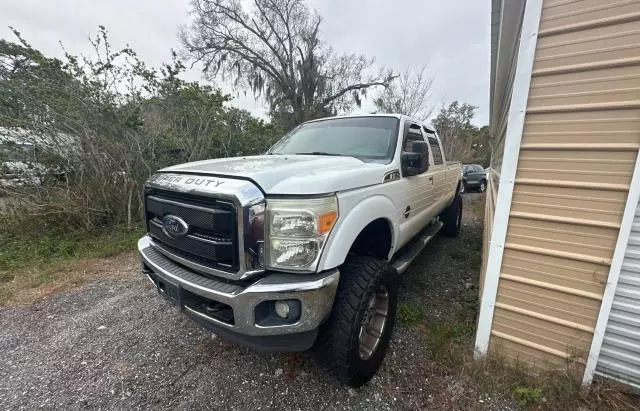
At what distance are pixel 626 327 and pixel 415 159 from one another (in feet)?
5.76

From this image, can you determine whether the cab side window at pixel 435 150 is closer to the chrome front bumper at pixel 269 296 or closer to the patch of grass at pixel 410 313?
the patch of grass at pixel 410 313

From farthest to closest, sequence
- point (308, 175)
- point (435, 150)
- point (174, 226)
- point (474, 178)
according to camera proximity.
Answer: point (474, 178) → point (435, 150) → point (174, 226) → point (308, 175)

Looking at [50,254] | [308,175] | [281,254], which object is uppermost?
[308,175]

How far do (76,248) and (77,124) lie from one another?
2.28 m

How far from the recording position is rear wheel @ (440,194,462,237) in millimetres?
5168

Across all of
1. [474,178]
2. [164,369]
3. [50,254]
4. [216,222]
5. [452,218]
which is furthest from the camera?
[474,178]

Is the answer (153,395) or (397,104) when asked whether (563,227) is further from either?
(397,104)

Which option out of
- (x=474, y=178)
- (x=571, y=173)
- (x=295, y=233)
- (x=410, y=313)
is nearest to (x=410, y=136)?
(x=571, y=173)

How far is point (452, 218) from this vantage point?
17.0 feet

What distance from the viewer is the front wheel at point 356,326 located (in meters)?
1.72

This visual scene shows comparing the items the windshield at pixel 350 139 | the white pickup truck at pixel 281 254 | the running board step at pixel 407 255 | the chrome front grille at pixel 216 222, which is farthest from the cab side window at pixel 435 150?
the chrome front grille at pixel 216 222

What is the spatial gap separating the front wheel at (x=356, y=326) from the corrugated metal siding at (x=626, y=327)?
4.40 ft

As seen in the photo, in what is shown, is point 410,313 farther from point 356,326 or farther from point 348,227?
point 348,227

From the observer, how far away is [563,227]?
5.63 ft
